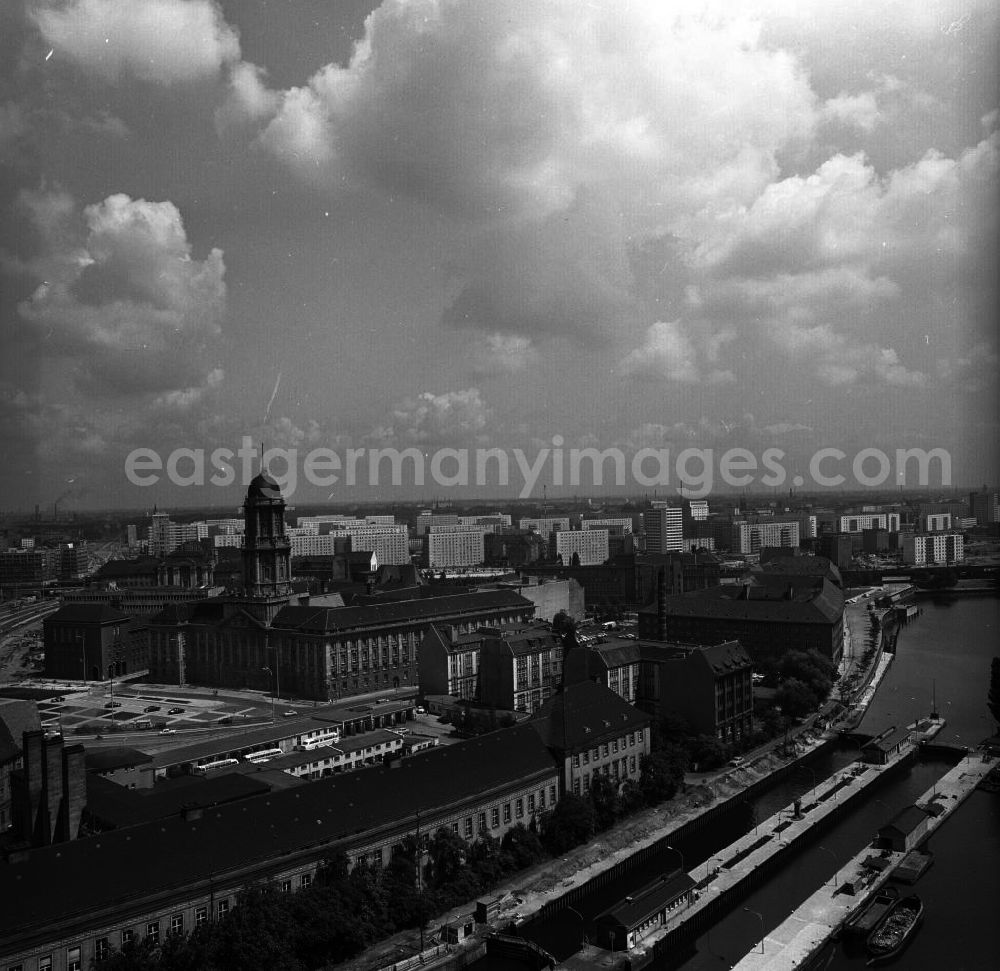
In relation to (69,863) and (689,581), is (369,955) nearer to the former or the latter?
(69,863)

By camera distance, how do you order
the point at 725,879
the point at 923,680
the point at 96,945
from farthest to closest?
the point at 923,680 → the point at 725,879 → the point at 96,945

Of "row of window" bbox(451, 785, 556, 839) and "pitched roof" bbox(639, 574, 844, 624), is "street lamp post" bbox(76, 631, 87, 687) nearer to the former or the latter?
"pitched roof" bbox(639, 574, 844, 624)

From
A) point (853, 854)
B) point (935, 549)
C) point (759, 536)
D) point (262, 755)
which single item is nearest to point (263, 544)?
point (262, 755)

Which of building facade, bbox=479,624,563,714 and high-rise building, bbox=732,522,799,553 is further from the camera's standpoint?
high-rise building, bbox=732,522,799,553

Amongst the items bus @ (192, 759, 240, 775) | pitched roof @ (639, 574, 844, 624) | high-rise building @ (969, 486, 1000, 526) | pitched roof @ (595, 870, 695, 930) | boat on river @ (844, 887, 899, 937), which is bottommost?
boat on river @ (844, 887, 899, 937)

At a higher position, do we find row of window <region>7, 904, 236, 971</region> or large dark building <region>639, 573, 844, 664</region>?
large dark building <region>639, 573, 844, 664</region>

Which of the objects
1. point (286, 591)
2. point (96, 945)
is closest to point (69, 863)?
point (96, 945)

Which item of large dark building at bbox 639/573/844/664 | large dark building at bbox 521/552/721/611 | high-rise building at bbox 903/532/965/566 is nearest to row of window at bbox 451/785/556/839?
large dark building at bbox 639/573/844/664
